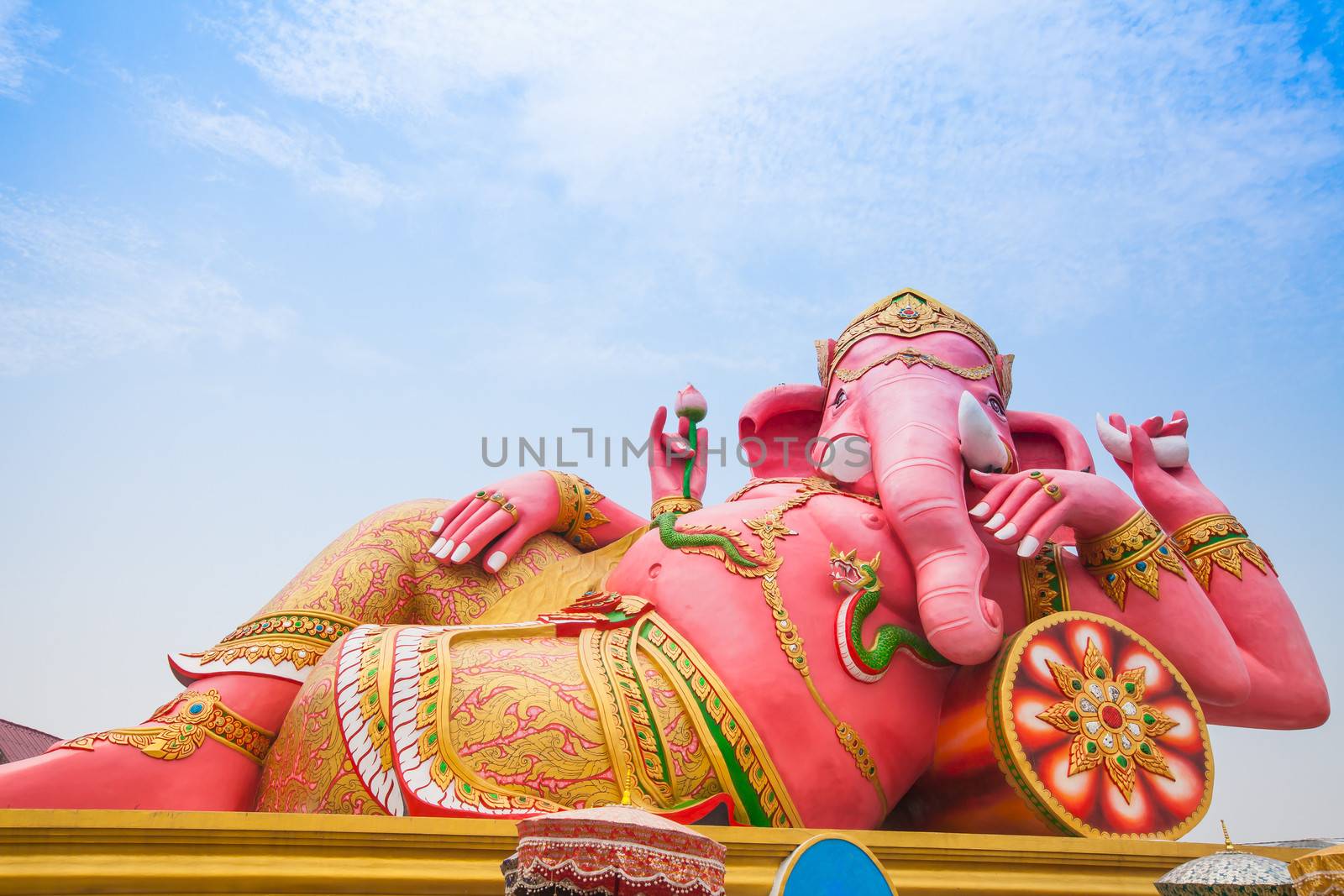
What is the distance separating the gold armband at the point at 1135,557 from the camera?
4.41 metres

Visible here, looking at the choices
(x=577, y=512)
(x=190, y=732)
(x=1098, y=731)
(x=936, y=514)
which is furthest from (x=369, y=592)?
(x=1098, y=731)

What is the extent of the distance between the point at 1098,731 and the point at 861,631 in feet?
2.88

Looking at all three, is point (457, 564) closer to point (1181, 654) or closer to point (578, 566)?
Result: point (578, 566)

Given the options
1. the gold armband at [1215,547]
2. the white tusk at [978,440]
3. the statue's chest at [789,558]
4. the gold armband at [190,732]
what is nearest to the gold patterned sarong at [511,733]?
the gold armband at [190,732]

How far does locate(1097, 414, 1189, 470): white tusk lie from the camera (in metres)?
4.84

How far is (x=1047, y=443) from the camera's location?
527 cm

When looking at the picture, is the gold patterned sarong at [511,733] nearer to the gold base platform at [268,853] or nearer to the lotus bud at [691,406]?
the gold base platform at [268,853]

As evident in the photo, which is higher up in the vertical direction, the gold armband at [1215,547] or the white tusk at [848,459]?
the white tusk at [848,459]

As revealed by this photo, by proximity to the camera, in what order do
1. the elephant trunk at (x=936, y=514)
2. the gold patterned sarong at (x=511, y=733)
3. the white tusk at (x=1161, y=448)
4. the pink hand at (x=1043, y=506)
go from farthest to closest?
the white tusk at (x=1161, y=448) → the pink hand at (x=1043, y=506) → the elephant trunk at (x=936, y=514) → the gold patterned sarong at (x=511, y=733)

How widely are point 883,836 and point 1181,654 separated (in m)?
1.62

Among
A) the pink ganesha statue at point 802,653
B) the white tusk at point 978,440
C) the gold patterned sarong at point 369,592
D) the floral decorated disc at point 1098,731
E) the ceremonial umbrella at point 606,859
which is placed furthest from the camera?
the white tusk at point 978,440

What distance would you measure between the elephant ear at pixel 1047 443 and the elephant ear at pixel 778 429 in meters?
0.92

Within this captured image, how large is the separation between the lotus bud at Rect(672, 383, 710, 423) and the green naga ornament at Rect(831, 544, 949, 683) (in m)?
1.13

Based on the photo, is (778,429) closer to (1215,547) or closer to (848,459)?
(848,459)
